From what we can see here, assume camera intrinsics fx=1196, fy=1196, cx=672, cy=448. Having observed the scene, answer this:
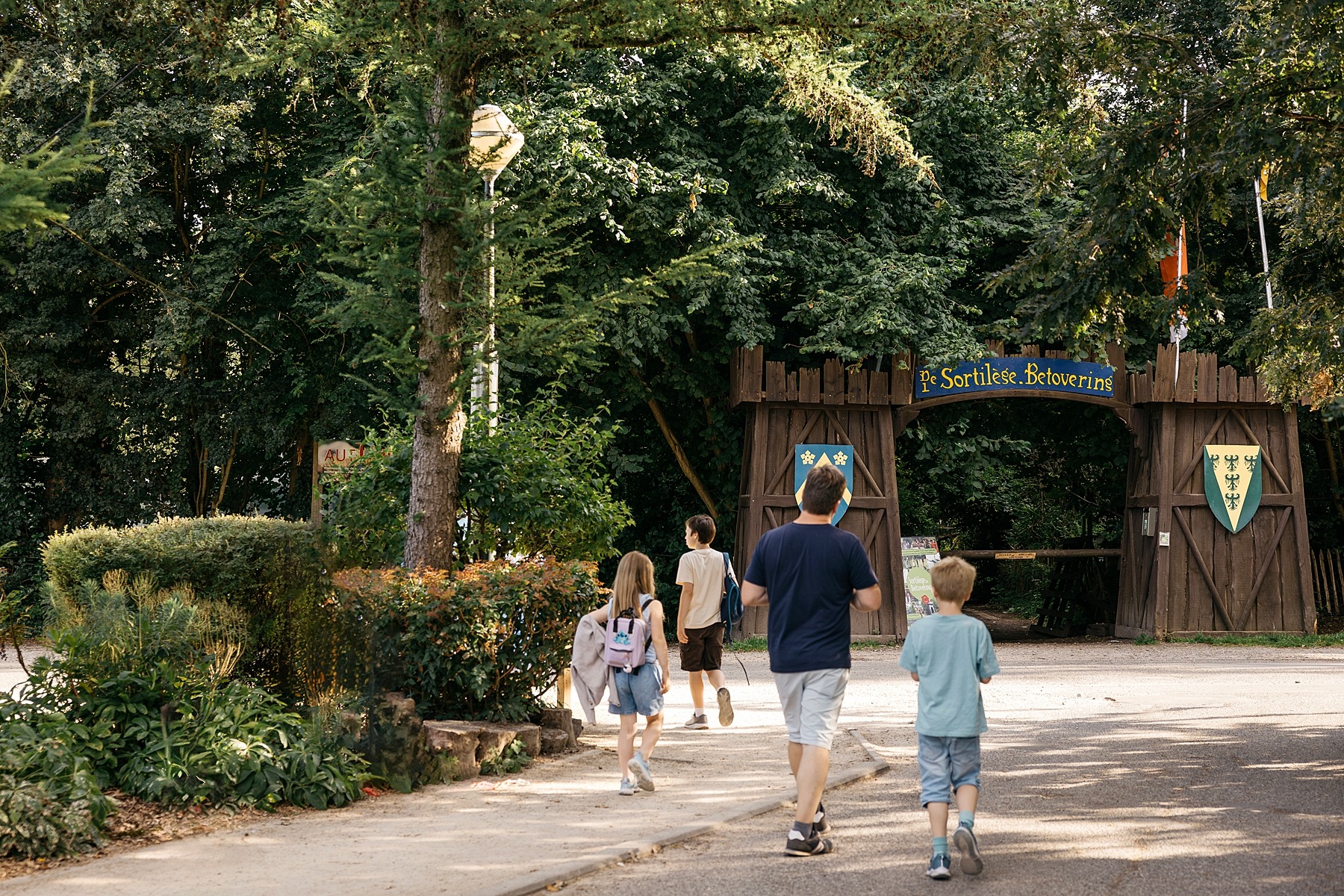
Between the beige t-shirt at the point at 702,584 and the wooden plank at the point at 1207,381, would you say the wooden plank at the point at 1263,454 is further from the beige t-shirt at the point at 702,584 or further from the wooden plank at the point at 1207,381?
the beige t-shirt at the point at 702,584

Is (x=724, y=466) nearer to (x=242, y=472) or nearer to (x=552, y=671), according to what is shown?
(x=242, y=472)

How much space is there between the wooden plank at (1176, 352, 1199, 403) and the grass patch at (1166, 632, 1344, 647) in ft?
12.4

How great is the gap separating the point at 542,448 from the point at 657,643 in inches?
108

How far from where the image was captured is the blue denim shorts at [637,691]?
7500 millimetres

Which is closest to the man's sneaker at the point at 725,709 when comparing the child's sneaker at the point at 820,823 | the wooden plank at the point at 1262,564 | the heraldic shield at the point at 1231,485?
the child's sneaker at the point at 820,823

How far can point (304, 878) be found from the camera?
530 cm

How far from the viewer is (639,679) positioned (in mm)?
7512

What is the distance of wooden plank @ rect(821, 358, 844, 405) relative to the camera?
18391mm

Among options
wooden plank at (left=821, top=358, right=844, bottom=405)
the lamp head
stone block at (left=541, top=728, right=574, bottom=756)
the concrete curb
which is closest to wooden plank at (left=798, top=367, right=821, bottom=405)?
wooden plank at (left=821, top=358, right=844, bottom=405)

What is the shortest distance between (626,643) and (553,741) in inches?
60.7

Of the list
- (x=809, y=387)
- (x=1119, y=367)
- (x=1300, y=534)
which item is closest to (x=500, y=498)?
(x=809, y=387)

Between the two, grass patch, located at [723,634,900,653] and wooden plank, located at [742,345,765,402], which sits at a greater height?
wooden plank, located at [742,345,765,402]

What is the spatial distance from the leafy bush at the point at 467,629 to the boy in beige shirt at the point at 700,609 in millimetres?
1479

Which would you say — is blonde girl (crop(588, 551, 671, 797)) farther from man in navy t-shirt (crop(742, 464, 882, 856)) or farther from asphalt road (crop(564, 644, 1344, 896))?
man in navy t-shirt (crop(742, 464, 882, 856))
